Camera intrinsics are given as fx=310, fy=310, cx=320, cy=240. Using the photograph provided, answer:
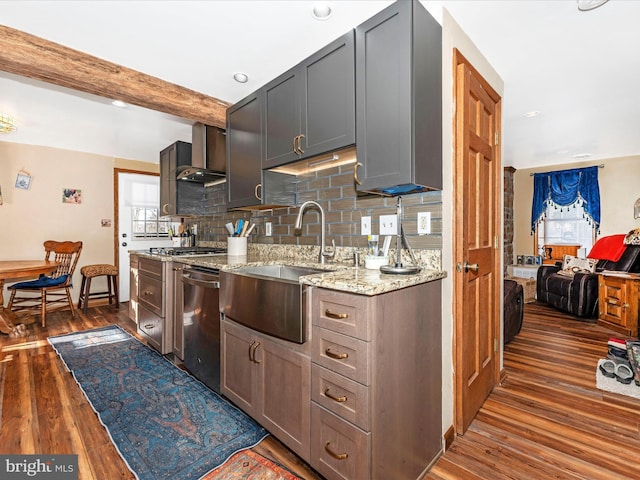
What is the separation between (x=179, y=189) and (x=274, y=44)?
241 centimetres

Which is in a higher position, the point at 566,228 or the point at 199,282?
the point at 566,228

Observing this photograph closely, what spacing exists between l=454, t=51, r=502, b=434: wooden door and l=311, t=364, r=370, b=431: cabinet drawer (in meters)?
0.77

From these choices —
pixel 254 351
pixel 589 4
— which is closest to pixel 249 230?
pixel 254 351

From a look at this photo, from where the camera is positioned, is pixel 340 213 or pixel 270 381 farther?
pixel 340 213

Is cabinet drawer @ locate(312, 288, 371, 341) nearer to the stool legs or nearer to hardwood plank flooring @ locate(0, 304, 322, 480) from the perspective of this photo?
hardwood plank flooring @ locate(0, 304, 322, 480)

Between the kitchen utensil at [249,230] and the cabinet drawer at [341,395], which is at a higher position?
the kitchen utensil at [249,230]

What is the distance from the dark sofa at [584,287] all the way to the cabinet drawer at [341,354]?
4.41 m

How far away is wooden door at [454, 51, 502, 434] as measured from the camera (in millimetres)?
1714

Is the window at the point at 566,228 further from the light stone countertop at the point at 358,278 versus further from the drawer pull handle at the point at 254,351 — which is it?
the drawer pull handle at the point at 254,351

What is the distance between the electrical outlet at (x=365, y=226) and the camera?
6.71 feet

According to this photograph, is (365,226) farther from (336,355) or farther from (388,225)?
(336,355)

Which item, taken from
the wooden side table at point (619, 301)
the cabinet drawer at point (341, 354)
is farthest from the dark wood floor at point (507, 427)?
the wooden side table at point (619, 301)

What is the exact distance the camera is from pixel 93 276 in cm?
442

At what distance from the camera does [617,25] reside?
6.55ft
